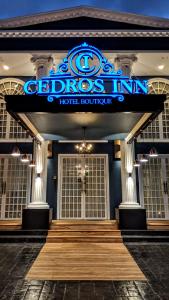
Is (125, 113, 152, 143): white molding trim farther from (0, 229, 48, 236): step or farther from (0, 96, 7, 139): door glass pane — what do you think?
(0, 96, 7, 139): door glass pane

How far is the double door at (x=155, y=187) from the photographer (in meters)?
10.0

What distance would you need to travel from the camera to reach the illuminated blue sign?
580 centimetres

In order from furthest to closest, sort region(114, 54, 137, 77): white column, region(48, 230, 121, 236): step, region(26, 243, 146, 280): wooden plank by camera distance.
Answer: region(114, 54, 137, 77): white column
region(48, 230, 121, 236): step
region(26, 243, 146, 280): wooden plank

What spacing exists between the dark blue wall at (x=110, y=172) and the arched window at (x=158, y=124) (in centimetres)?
168

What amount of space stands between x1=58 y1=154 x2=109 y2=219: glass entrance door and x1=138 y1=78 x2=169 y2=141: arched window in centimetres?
241

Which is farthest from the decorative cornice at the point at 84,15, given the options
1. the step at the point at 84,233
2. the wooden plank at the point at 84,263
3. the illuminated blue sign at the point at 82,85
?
the wooden plank at the point at 84,263

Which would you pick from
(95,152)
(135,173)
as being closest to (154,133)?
(135,173)

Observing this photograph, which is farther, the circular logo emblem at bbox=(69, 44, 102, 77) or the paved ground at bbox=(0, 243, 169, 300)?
the circular logo emblem at bbox=(69, 44, 102, 77)

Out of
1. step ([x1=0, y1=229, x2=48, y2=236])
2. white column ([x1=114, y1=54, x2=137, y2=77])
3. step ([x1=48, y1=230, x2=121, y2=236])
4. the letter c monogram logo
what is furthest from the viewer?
white column ([x1=114, y1=54, x2=137, y2=77])

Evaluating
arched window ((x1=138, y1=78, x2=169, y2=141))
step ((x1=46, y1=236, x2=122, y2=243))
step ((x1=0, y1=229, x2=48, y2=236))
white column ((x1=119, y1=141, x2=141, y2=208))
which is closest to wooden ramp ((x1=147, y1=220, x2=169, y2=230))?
white column ((x1=119, y1=141, x2=141, y2=208))

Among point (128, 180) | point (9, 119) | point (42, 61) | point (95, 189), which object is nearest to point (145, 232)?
point (128, 180)

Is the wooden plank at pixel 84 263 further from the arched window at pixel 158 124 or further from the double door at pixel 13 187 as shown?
the arched window at pixel 158 124

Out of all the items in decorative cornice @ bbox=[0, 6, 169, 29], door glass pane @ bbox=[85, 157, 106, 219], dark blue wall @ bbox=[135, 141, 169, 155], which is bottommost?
door glass pane @ bbox=[85, 157, 106, 219]

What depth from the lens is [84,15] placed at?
973cm
